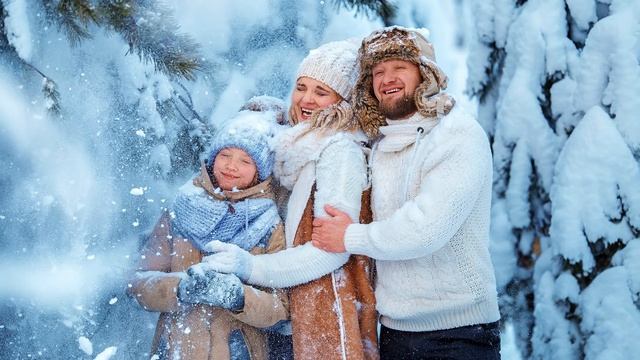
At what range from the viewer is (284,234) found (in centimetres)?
239

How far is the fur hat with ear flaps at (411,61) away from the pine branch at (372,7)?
35 centimetres

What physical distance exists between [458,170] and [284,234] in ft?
2.18

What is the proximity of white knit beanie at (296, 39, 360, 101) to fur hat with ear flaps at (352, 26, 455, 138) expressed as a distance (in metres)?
0.08

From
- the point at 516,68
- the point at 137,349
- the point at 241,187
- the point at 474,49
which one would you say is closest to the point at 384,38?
the point at 241,187

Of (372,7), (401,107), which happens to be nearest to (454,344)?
(401,107)

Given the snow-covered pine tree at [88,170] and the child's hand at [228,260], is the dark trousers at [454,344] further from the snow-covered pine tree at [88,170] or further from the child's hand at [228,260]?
the snow-covered pine tree at [88,170]

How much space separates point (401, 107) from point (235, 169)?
63 centimetres

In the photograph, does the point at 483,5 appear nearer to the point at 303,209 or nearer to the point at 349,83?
the point at 349,83

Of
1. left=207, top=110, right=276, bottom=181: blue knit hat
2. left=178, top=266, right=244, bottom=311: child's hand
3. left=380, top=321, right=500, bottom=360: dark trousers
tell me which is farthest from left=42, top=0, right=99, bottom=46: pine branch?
left=380, top=321, right=500, bottom=360: dark trousers

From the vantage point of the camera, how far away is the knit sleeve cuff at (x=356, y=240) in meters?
2.19

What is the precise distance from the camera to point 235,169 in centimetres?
234

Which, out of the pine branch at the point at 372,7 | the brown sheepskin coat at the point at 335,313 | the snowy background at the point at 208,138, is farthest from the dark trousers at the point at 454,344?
the pine branch at the point at 372,7

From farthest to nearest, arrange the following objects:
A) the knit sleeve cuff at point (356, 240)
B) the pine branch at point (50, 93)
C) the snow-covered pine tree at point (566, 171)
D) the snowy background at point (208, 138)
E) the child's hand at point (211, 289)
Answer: the snow-covered pine tree at point (566, 171)
the snowy background at point (208, 138)
the pine branch at point (50, 93)
the knit sleeve cuff at point (356, 240)
the child's hand at point (211, 289)

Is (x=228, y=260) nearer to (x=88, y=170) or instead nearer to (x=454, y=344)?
(x=454, y=344)
